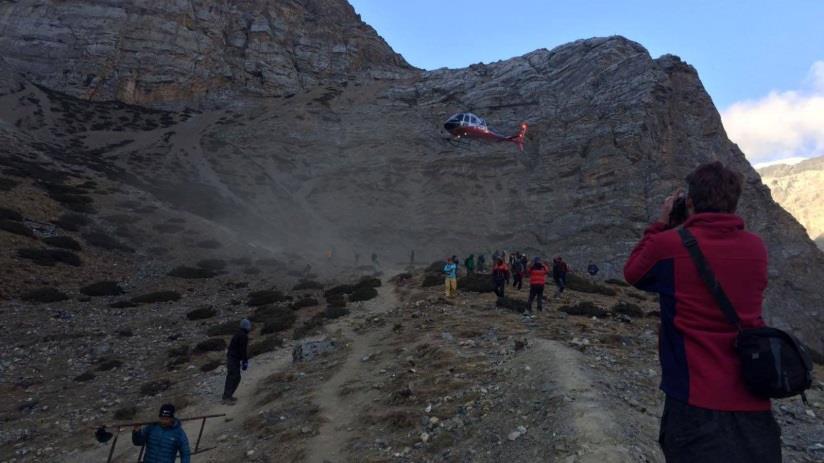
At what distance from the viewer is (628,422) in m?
8.39

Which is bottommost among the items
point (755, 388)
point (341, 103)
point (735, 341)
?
point (755, 388)

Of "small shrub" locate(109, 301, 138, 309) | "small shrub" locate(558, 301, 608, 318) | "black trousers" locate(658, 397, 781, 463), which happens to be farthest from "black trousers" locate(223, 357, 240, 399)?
"small shrub" locate(109, 301, 138, 309)

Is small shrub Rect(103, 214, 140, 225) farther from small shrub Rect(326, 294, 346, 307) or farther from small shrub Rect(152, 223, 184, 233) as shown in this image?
small shrub Rect(326, 294, 346, 307)

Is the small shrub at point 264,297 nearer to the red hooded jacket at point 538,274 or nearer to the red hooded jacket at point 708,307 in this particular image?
the red hooded jacket at point 538,274

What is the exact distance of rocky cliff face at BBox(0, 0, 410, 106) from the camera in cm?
9900

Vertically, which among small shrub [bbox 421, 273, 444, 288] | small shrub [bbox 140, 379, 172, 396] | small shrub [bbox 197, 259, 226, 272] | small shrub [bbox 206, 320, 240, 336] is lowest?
small shrub [bbox 140, 379, 172, 396]

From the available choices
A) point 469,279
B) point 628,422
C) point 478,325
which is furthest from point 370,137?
point 628,422

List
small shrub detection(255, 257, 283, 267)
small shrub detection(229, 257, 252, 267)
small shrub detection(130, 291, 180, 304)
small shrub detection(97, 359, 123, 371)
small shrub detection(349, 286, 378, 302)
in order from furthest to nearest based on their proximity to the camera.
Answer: small shrub detection(255, 257, 283, 267)
small shrub detection(229, 257, 252, 267)
small shrub detection(130, 291, 180, 304)
small shrub detection(349, 286, 378, 302)
small shrub detection(97, 359, 123, 371)

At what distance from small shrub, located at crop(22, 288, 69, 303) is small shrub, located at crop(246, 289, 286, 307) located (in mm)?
9686

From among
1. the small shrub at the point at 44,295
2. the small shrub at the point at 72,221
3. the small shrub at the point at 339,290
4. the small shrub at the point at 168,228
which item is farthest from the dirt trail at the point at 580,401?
the small shrub at the point at 168,228

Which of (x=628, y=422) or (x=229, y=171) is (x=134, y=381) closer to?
(x=628, y=422)

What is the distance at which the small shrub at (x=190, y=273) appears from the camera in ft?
120

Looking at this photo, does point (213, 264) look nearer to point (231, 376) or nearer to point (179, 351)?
point (179, 351)

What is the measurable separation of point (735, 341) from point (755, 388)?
277 mm
